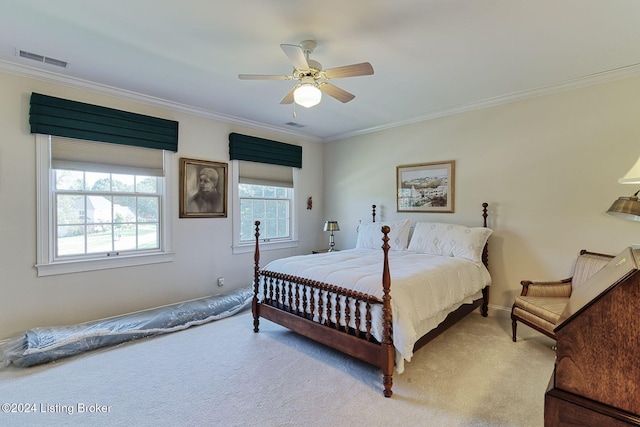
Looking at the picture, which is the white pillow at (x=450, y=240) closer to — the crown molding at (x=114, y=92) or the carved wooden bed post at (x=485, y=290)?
the carved wooden bed post at (x=485, y=290)

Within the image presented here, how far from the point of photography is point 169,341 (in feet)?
10.4

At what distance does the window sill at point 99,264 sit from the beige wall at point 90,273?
0.18ft

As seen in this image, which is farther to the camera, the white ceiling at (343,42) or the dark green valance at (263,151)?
the dark green valance at (263,151)

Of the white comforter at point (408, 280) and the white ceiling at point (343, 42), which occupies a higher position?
the white ceiling at point (343, 42)

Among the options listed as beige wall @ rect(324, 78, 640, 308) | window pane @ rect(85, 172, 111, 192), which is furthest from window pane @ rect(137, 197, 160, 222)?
beige wall @ rect(324, 78, 640, 308)

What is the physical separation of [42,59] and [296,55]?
2433 mm

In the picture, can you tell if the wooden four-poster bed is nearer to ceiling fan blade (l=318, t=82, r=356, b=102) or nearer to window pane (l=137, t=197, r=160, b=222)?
ceiling fan blade (l=318, t=82, r=356, b=102)

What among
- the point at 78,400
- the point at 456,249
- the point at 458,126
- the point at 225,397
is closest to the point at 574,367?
the point at 225,397

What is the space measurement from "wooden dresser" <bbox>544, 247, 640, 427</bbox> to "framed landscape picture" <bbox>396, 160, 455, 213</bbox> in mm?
3736

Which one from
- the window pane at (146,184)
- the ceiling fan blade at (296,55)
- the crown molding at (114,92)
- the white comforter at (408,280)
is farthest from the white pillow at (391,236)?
the window pane at (146,184)

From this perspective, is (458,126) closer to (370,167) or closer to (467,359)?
(370,167)

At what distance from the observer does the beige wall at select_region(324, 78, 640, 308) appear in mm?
3121

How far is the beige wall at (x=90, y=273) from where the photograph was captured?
9.69ft

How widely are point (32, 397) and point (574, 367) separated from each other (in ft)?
10.5
